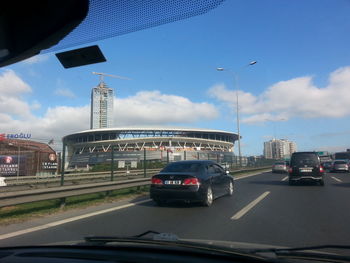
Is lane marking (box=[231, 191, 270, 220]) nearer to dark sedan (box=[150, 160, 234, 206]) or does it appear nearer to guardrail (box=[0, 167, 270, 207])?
dark sedan (box=[150, 160, 234, 206])

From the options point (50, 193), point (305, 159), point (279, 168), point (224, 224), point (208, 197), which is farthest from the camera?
point (279, 168)

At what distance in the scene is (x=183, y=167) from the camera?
38.1 feet

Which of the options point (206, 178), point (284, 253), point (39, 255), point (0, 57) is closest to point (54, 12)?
point (0, 57)

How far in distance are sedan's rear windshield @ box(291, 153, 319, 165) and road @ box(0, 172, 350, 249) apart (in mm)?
7990

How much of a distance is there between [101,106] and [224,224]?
16344 cm

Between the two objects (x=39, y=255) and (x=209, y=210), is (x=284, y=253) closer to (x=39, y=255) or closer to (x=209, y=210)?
(x=39, y=255)

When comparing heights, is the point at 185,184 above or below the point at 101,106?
below

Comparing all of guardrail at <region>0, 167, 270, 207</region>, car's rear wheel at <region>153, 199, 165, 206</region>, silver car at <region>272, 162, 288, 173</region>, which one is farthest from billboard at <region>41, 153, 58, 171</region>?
silver car at <region>272, 162, 288, 173</region>

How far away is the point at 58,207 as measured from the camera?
10.6 metres

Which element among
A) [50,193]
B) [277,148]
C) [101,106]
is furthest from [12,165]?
[101,106]

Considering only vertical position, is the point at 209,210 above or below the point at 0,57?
below

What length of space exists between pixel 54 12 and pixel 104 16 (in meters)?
0.44

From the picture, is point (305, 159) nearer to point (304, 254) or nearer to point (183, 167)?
point (183, 167)

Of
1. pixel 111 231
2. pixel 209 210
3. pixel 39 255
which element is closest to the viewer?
pixel 39 255
